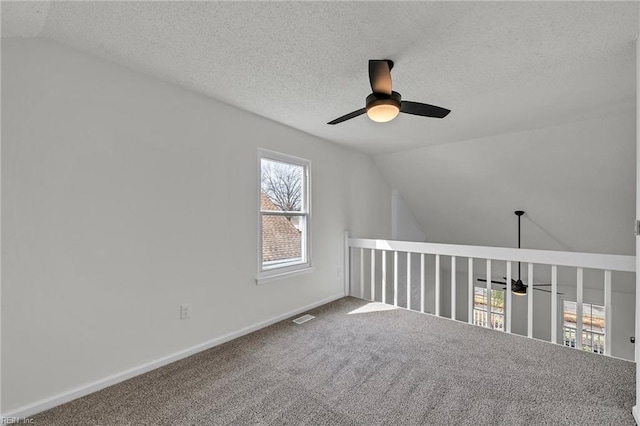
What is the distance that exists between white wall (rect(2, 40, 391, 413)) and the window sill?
3.4 inches

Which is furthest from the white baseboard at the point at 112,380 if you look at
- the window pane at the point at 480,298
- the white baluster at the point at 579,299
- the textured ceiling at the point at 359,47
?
the window pane at the point at 480,298

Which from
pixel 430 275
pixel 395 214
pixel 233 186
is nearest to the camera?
pixel 233 186

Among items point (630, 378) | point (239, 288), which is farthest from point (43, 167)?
point (630, 378)

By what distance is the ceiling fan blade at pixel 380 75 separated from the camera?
5.33ft

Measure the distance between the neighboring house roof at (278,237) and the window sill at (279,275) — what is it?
0.58 feet

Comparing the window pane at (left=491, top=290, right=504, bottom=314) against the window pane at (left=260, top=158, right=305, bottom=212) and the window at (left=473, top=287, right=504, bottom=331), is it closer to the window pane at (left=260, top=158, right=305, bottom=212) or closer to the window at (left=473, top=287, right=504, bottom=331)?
the window at (left=473, top=287, right=504, bottom=331)

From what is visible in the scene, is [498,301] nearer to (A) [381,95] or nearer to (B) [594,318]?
(B) [594,318]

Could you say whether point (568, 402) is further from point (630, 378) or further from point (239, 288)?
point (239, 288)

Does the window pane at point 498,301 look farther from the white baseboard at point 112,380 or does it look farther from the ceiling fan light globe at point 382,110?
the ceiling fan light globe at point 382,110

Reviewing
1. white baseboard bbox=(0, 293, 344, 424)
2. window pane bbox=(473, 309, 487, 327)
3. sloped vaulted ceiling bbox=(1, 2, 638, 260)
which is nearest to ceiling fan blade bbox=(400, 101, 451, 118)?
sloped vaulted ceiling bbox=(1, 2, 638, 260)

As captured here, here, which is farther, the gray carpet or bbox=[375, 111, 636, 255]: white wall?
bbox=[375, 111, 636, 255]: white wall

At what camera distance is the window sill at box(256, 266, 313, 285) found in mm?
3019

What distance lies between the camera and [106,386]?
2.00 m

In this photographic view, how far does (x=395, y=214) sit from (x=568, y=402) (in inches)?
151
